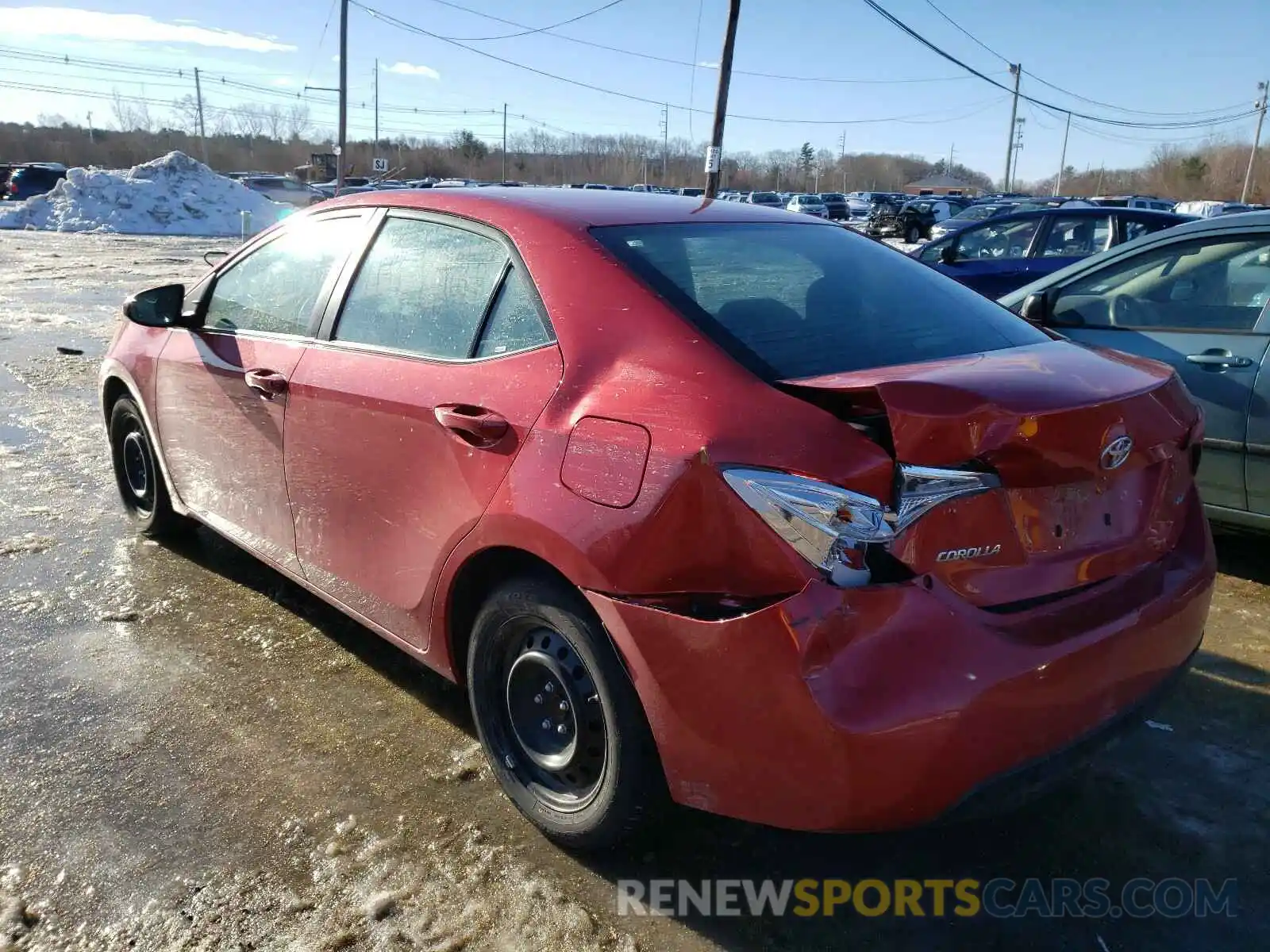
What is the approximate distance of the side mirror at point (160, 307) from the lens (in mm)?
3887

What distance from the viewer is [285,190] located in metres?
37.6

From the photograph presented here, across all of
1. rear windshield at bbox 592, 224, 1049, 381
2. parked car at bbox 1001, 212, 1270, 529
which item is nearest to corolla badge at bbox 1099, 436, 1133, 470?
rear windshield at bbox 592, 224, 1049, 381

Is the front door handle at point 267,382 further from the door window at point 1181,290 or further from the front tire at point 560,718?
the door window at point 1181,290

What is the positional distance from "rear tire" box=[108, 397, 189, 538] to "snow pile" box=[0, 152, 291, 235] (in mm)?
29502

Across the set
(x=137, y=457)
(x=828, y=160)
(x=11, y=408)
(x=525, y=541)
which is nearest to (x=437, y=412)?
(x=525, y=541)

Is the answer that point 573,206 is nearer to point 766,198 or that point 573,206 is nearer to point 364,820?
point 364,820

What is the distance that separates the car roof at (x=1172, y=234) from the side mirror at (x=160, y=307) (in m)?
3.89

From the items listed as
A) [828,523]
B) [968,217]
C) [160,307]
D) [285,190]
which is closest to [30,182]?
[285,190]

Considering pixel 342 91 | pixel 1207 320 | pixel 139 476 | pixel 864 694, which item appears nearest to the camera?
pixel 864 694

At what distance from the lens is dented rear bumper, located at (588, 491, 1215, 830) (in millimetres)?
1874

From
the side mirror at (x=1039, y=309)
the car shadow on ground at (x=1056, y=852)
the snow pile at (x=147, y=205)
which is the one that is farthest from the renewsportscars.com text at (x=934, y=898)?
the snow pile at (x=147, y=205)

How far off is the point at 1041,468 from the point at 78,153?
87432 mm

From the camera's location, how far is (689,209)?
3121mm

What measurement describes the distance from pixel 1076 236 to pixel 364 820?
345 inches
